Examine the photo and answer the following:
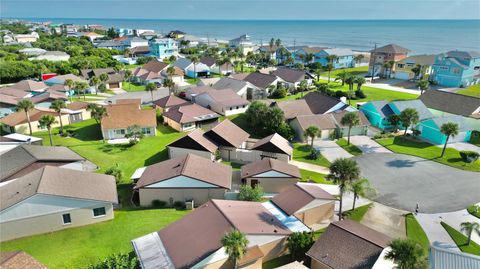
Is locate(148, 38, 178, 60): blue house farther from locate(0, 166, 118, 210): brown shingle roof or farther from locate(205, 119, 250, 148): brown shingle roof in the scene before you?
locate(0, 166, 118, 210): brown shingle roof

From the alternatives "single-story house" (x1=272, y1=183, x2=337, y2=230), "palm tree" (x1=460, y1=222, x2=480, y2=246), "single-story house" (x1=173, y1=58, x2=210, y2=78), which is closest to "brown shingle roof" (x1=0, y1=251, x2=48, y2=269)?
"single-story house" (x1=272, y1=183, x2=337, y2=230)

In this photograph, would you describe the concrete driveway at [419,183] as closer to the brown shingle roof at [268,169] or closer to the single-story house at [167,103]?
the brown shingle roof at [268,169]

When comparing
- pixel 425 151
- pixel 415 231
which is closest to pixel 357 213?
pixel 415 231

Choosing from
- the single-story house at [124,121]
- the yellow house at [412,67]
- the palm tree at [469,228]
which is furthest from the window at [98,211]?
the yellow house at [412,67]

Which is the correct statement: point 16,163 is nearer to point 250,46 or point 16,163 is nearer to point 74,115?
point 74,115

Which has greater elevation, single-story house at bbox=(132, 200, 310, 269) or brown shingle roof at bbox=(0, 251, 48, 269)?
brown shingle roof at bbox=(0, 251, 48, 269)
